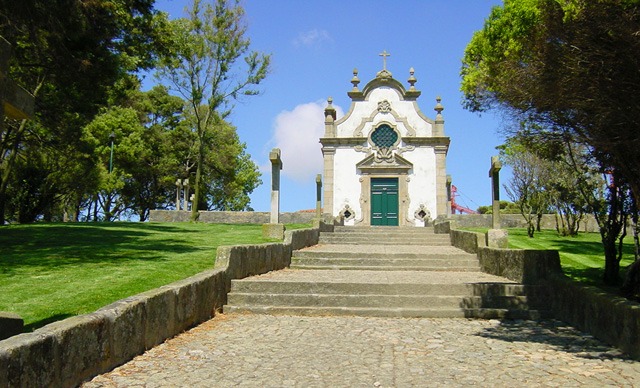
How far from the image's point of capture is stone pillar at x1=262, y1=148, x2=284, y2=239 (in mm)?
15273

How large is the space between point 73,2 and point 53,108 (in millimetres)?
5923

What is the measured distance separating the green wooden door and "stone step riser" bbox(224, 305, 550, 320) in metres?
18.3

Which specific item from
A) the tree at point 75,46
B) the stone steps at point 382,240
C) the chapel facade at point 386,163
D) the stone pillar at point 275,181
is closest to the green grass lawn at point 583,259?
the stone steps at point 382,240

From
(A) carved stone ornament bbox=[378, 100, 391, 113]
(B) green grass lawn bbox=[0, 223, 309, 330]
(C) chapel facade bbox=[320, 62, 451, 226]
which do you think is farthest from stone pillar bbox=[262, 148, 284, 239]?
(A) carved stone ornament bbox=[378, 100, 391, 113]

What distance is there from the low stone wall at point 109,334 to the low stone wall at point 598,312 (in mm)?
4926

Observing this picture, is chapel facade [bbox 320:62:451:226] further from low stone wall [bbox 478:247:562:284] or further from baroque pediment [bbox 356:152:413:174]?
low stone wall [bbox 478:247:562:284]

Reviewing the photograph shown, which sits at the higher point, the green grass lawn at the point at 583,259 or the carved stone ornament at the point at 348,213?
the carved stone ornament at the point at 348,213

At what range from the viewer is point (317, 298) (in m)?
8.42

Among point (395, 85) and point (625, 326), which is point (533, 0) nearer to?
point (625, 326)

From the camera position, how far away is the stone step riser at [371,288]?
8609mm

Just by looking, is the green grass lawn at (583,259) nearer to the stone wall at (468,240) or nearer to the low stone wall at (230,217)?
the stone wall at (468,240)

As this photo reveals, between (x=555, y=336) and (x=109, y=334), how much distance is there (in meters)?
5.22

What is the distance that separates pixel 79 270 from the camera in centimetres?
869

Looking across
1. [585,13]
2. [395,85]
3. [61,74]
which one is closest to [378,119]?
[395,85]
